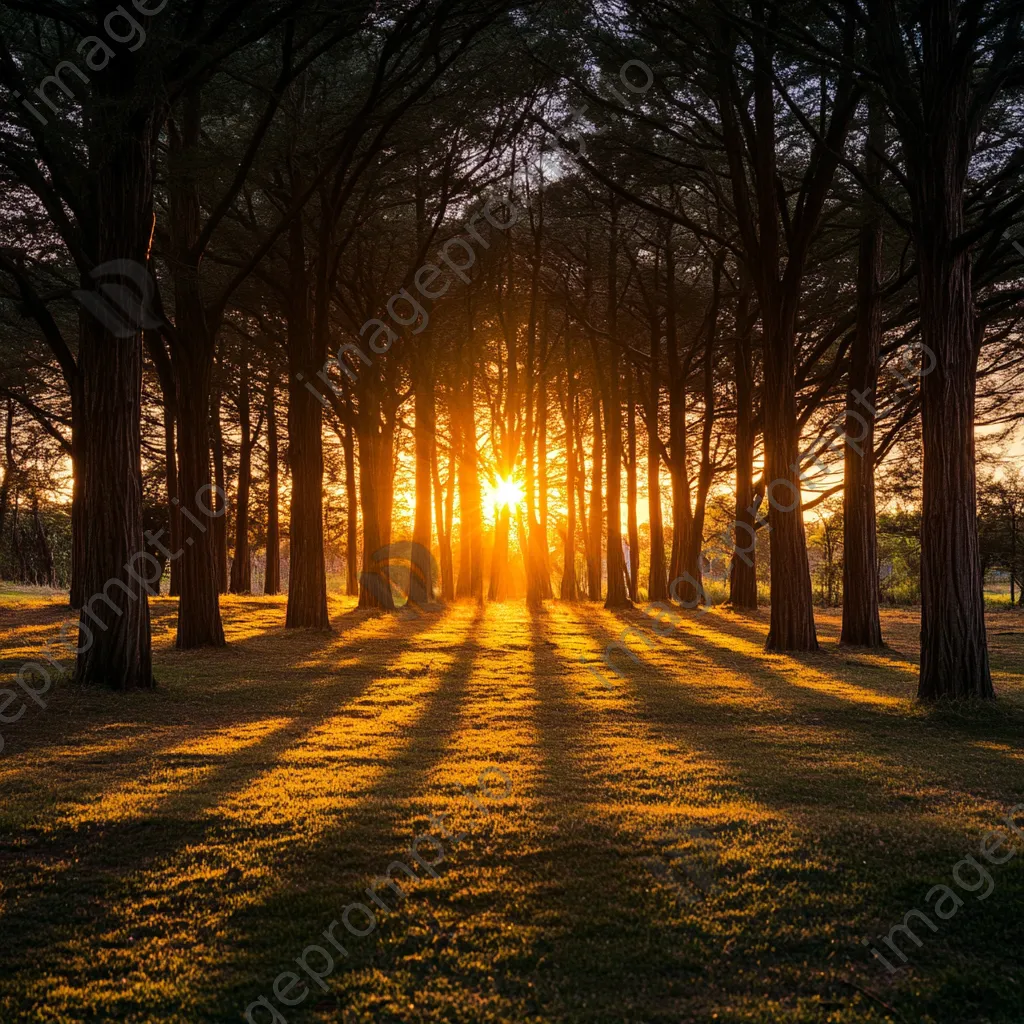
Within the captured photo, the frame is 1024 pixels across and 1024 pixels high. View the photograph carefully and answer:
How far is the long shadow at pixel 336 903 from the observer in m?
3.43

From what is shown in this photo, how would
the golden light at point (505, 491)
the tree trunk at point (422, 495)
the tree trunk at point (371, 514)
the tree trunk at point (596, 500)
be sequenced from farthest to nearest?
the golden light at point (505, 491) < the tree trunk at point (596, 500) < the tree trunk at point (422, 495) < the tree trunk at point (371, 514)

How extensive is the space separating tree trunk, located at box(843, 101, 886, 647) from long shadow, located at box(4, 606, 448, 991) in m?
11.0

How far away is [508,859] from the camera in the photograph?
449 cm

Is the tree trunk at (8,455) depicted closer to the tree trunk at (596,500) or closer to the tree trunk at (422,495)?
the tree trunk at (422,495)

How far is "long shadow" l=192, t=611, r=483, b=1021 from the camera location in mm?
3428

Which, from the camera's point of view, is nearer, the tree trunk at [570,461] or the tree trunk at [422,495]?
the tree trunk at [422,495]

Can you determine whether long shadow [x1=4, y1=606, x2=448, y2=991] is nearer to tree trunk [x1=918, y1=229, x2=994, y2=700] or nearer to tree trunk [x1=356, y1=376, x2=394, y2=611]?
tree trunk [x1=918, y1=229, x2=994, y2=700]

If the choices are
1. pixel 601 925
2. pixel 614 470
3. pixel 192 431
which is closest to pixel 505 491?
pixel 614 470

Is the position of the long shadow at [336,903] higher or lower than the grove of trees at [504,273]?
lower

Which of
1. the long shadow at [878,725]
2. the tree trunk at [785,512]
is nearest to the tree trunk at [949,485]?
the long shadow at [878,725]

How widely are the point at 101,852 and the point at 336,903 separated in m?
1.53

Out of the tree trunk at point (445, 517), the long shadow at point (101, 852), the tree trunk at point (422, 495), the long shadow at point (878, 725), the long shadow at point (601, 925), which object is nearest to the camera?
the long shadow at point (601, 925)

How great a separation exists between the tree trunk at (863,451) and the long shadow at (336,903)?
1053cm

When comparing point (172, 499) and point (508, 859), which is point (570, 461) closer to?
point (172, 499)
